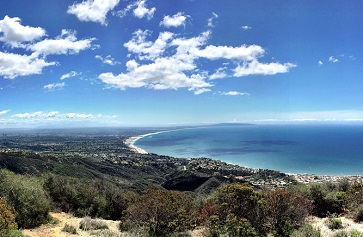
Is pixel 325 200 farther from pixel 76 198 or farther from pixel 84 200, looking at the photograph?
pixel 76 198

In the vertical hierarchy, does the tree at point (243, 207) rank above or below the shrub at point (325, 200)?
above

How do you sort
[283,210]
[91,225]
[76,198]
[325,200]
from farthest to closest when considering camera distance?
[76,198] → [325,200] → [91,225] → [283,210]

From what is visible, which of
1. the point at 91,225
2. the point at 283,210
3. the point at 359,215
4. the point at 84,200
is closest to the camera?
the point at 283,210

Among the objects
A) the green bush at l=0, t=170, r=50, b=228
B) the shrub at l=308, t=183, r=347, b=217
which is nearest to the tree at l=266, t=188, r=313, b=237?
the shrub at l=308, t=183, r=347, b=217

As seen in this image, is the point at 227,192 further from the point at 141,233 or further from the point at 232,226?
the point at 141,233

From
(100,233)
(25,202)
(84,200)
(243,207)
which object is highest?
(243,207)

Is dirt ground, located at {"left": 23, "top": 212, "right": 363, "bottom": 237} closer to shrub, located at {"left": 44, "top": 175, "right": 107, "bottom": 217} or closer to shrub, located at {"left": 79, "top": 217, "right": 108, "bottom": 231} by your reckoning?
shrub, located at {"left": 79, "top": 217, "right": 108, "bottom": 231}

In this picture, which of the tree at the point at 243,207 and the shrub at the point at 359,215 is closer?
the tree at the point at 243,207

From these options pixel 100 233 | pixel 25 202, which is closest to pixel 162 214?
pixel 100 233

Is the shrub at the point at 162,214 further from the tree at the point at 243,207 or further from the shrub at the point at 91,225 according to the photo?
the shrub at the point at 91,225

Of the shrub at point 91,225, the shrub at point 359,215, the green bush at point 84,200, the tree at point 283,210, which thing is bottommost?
the green bush at point 84,200

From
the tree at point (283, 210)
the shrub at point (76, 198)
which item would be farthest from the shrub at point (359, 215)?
the shrub at point (76, 198)

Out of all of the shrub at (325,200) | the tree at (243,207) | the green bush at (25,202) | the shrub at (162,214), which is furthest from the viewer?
the shrub at (325,200)

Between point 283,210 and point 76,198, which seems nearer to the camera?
point 283,210
